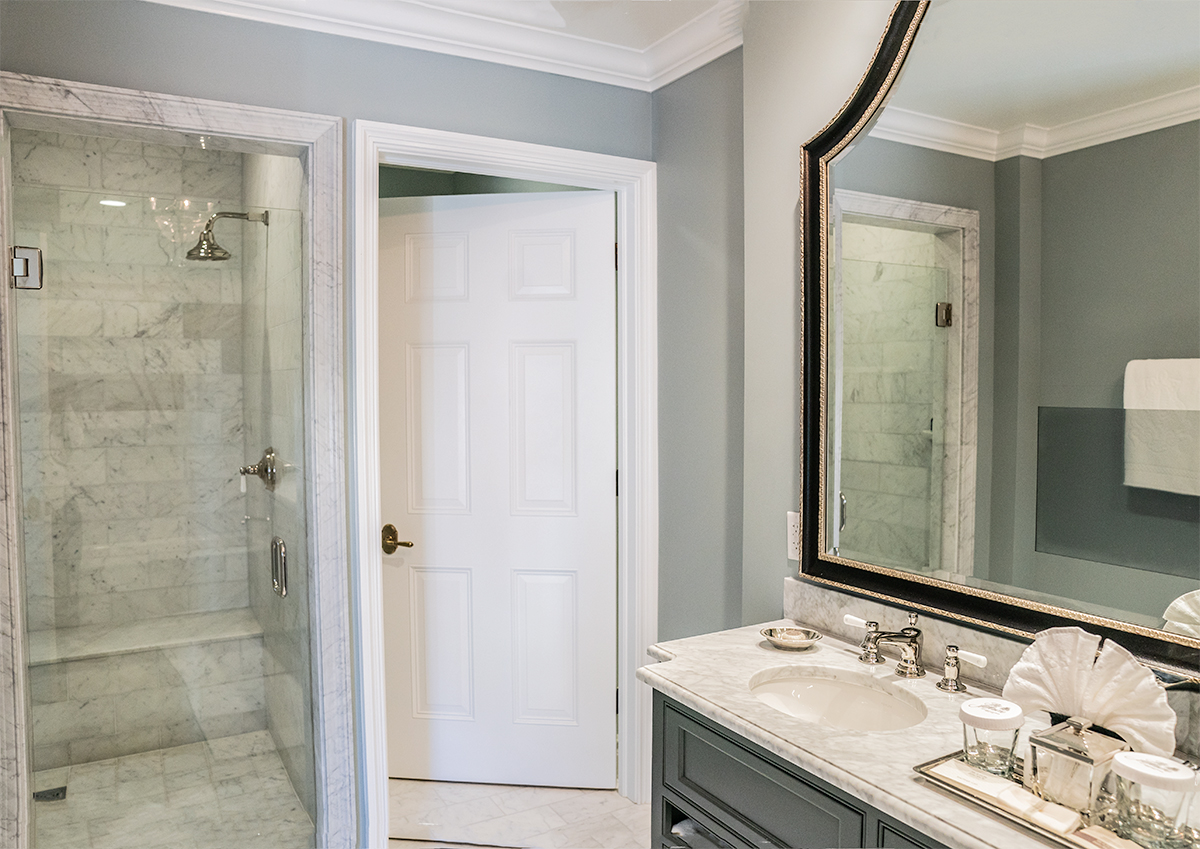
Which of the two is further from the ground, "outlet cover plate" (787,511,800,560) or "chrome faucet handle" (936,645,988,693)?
"outlet cover plate" (787,511,800,560)

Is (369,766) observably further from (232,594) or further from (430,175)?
(430,175)

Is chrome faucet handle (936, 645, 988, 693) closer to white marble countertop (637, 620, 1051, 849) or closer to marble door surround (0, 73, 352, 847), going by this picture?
white marble countertop (637, 620, 1051, 849)

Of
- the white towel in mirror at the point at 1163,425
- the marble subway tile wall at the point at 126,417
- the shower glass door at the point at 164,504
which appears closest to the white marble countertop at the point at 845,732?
the white towel in mirror at the point at 1163,425

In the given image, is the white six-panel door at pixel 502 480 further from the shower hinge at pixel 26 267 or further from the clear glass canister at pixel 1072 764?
the clear glass canister at pixel 1072 764

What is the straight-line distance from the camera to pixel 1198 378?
3.78 feet

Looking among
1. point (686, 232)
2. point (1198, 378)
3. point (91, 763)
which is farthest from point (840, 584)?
point (91, 763)

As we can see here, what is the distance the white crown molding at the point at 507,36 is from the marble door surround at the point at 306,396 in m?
0.25

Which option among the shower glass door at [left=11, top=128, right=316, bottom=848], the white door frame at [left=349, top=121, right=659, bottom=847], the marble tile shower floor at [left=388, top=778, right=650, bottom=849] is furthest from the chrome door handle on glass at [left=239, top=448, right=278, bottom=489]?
the marble tile shower floor at [left=388, top=778, right=650, bottom=849]

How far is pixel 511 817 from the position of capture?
259cm

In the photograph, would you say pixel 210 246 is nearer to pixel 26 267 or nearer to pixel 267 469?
pixel 26 267

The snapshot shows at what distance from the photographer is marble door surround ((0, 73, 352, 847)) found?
6.02 ft

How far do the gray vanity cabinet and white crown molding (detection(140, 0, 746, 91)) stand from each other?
173 cm

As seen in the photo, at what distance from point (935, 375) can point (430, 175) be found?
7.66 ft

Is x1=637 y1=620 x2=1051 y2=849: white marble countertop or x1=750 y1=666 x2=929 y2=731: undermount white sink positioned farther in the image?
x1=750 y1=666 x2=929 y2=731: undermount white sink
